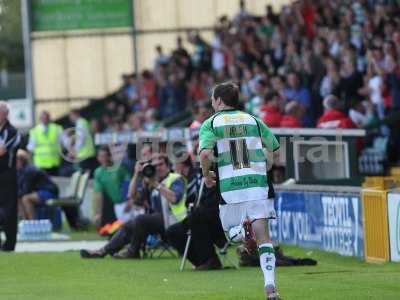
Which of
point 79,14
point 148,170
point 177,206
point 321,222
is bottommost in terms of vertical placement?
point 321,222

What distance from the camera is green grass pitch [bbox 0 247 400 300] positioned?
13.8 metres

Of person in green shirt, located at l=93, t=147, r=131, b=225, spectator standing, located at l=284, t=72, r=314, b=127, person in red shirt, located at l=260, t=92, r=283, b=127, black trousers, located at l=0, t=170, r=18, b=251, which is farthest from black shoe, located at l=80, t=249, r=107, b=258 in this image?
spectator standing, located at l=284, t=72, r=314, b=127

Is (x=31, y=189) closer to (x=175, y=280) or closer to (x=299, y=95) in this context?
(x=299, y=95)

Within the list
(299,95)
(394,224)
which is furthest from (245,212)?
(299,95)

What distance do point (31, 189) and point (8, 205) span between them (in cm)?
642

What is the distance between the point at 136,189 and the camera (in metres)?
20.5

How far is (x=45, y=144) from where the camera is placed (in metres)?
31.5

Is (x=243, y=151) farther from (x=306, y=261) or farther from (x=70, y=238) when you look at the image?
(x=70, y=238)

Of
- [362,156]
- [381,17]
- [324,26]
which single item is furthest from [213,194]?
[324,26]

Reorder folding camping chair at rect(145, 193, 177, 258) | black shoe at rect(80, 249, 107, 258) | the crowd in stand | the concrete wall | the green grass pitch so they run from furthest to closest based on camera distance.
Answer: the concrete wall → the crowd in stand → black shoe at rect(80, 249, 107, 258) → folding camping chair at rect(145, 193, 177, 258) → the green grass pitch

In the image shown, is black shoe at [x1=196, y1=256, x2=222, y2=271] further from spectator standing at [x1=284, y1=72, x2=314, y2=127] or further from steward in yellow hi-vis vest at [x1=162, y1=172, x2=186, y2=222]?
spectator standing at [x1=284, y1=72, x2=314, y2=127]

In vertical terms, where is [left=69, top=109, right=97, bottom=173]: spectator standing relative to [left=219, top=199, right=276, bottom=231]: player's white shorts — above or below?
above

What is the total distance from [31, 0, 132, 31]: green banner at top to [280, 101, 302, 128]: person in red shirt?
377 inches

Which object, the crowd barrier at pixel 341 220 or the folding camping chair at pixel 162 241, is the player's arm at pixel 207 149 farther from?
the folding camping chair at pixel 162 241
